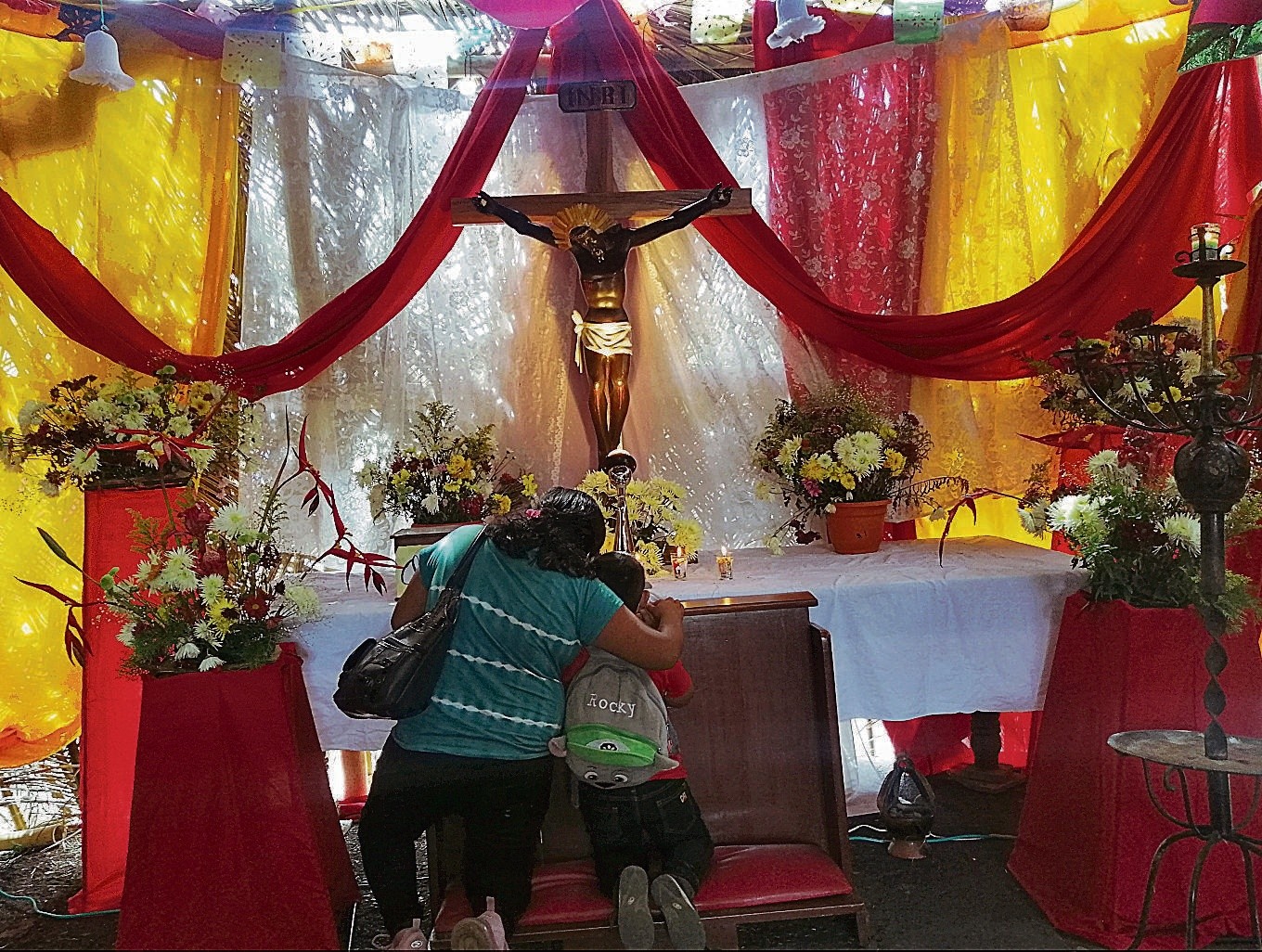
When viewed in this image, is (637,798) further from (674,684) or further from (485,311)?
(485,311)

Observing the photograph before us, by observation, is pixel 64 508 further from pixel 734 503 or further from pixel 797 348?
pixel 797 348

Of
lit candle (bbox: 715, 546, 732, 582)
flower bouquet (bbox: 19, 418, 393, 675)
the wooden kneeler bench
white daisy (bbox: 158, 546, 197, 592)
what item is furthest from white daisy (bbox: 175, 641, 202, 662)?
lit candle (bbox: 715, 546, 732, 582)

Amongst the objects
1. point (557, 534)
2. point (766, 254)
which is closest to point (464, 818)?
point (557, 534)

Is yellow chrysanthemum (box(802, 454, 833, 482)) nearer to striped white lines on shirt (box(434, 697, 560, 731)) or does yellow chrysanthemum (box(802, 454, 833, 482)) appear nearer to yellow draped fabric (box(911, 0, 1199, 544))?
yellow draped fabric (box(911, 0, 1199, 544))

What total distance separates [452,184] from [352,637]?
205 centimetres

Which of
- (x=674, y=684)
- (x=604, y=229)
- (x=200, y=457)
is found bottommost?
(x=674, y=684)

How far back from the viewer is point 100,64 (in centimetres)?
425

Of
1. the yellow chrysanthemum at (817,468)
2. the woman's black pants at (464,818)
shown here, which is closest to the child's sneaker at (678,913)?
the woman's black pants at (464,818)

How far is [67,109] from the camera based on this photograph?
463 centimetres

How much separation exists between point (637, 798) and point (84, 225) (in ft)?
11.5

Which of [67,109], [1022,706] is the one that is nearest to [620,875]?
[1022,706]

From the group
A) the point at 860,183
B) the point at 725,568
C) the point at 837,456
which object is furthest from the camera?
the point at 860,183

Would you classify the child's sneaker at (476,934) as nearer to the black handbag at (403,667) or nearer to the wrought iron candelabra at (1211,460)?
the black handbag at (403,667)

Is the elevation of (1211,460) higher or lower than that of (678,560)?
higher
